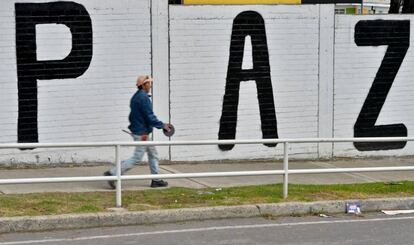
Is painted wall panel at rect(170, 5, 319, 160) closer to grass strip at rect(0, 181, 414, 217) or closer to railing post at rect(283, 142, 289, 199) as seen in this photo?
grass strip at rect(0, 181, 414, 217)

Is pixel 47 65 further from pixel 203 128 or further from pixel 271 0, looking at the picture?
pixel 271 0

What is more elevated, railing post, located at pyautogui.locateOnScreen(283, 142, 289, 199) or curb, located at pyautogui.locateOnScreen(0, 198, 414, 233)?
railing post, located at pyautogui.locateOnScreen(283, 142, 289, 199)

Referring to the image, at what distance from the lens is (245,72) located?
532 inches

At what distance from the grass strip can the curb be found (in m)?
0.20

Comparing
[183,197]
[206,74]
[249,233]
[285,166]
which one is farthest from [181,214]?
[206,74]

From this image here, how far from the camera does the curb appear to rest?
8.12 metres

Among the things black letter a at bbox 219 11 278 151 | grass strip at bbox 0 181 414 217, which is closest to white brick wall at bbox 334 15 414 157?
black letter a at bbox 219 11 278 151

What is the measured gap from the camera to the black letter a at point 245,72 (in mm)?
13414

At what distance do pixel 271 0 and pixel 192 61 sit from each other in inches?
81.4

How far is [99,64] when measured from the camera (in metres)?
12.5

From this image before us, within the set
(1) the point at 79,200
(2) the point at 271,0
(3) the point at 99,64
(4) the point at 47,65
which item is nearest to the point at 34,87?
(4) the point at 47,65

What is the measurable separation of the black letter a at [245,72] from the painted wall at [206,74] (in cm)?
2

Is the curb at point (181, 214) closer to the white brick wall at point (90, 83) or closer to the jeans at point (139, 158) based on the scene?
the jeans at point (139, 158)

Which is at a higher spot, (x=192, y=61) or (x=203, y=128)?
Answer: (x=192, y=61)
